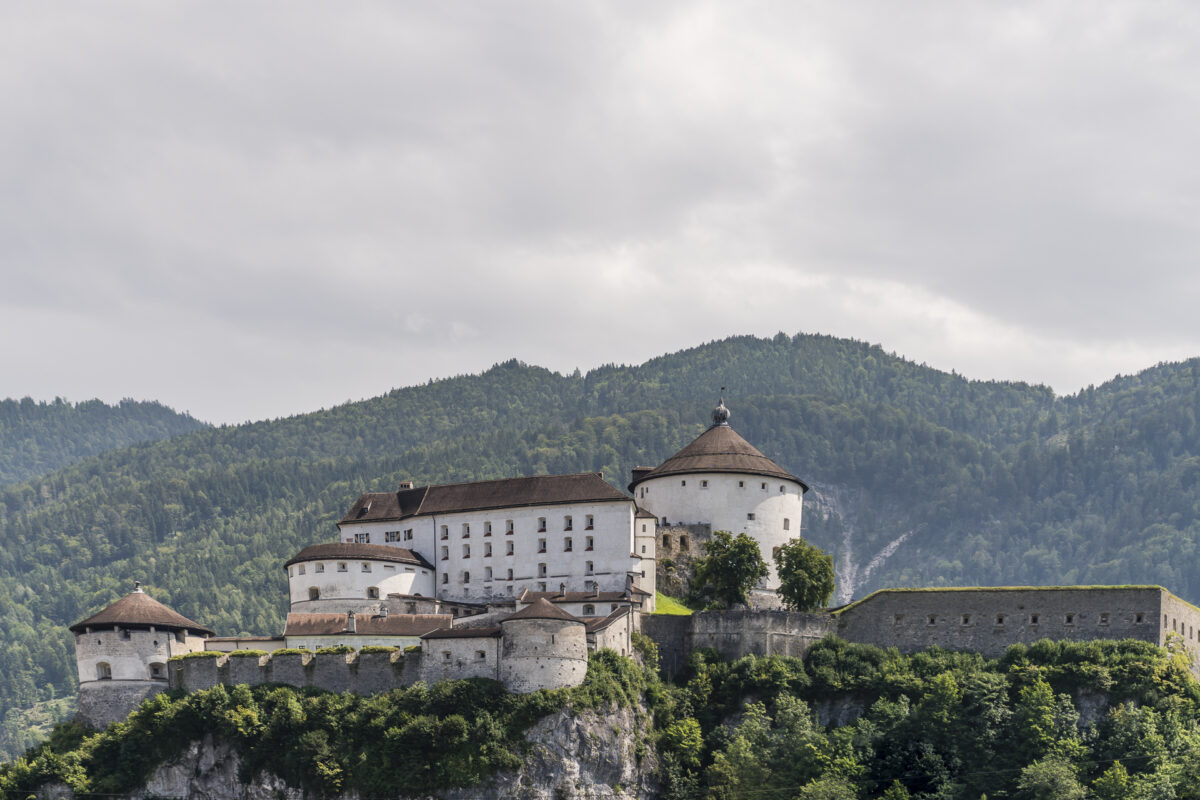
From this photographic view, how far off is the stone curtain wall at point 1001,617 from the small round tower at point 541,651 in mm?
18337

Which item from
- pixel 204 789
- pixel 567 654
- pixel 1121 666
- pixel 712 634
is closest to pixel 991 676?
pixel 1121 666

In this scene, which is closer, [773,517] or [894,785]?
[894,785]

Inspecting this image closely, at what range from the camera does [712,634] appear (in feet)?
335

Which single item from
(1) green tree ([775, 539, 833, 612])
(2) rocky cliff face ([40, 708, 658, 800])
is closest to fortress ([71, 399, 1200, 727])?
(1) green tree ([775, 539, 833, 612])

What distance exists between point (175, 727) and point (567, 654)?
73.6 ft

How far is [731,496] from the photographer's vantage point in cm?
11181

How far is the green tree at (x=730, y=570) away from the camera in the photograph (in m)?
105

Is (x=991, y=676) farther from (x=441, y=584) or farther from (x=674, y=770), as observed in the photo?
(x=441, y=584)

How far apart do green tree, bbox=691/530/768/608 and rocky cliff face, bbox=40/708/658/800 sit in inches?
456

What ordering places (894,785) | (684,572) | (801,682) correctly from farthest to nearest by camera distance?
(684,572)
(801,682)
(894,785)

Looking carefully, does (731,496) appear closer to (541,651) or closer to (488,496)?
(488,496)

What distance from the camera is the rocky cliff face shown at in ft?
298

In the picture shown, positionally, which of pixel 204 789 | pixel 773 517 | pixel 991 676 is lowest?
pixel 204 789


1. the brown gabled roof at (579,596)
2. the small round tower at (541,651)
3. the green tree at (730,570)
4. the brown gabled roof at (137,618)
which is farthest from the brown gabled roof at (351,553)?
the green tree at (730,570)
